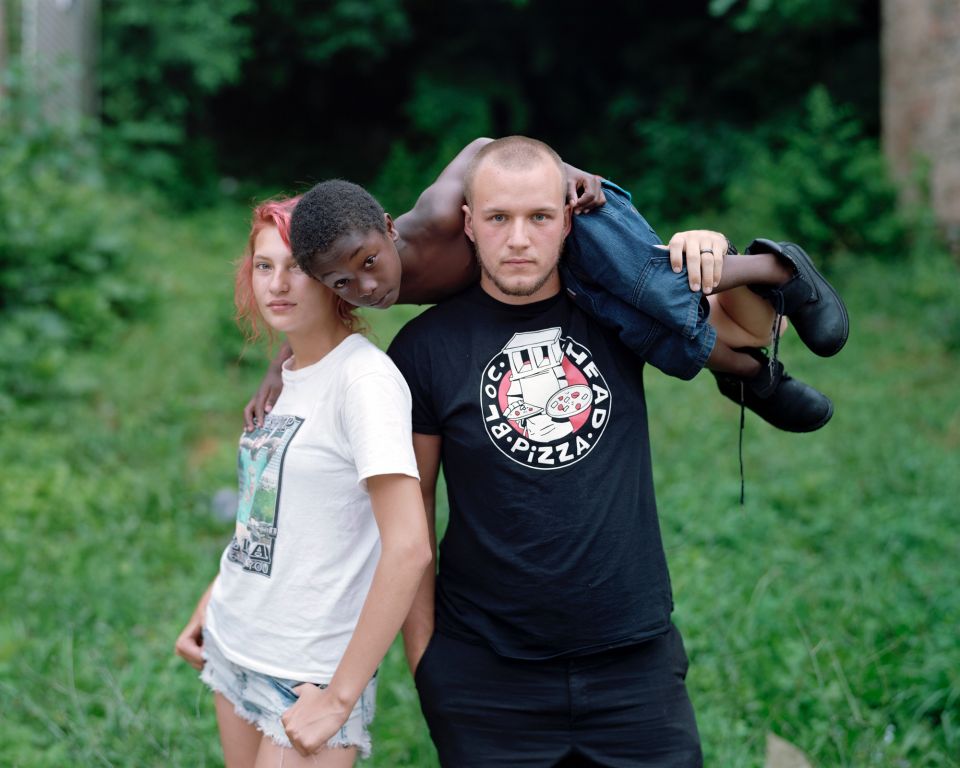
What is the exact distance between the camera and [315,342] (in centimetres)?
206

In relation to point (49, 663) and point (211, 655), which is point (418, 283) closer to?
point (211, 655)

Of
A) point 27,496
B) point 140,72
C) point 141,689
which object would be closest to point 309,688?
point 141,689

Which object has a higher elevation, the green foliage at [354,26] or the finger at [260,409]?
the green foliage at [354,26]

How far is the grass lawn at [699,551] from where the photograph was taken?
3176 mm

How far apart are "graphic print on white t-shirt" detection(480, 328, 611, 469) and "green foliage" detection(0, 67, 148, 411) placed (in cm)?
449

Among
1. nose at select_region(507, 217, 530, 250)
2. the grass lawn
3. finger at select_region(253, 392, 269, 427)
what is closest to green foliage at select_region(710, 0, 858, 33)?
the grass lawn

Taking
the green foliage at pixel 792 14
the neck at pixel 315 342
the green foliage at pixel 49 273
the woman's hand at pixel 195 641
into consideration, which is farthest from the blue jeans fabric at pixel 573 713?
the green foliage at pixel 792 14

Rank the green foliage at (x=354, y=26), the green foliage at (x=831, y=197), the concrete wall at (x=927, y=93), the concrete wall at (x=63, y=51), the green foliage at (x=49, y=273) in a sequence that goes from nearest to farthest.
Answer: the green foliage at (x=49, y=273), the concrete wall at (x=927, y=93), the green foliage at (x=831, y=197), the concrete wall at (x=63, y=51), the green foliage at (x=354, y=26)

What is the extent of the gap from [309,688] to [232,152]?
14.8 m

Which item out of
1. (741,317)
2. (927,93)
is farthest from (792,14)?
(741,317)

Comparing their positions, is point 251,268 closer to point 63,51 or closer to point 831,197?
point 831,197

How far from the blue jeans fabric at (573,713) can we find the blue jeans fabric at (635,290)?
2.04ft

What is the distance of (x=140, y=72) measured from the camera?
1134 cm

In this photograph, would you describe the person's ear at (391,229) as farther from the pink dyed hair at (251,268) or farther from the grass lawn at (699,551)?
the grass lawn at (699,551)
